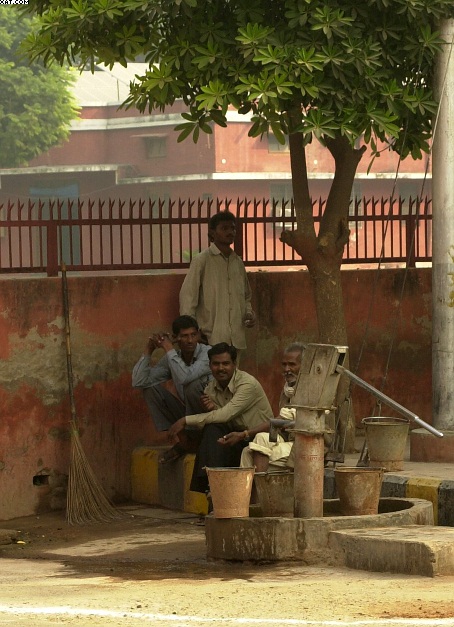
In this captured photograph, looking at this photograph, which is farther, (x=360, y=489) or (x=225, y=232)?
(x=225, y=232)

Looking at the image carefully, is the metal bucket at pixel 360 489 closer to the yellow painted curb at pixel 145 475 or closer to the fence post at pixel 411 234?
the yellow painted curb at pixel 145 475

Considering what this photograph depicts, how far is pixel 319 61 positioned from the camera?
9297 mm

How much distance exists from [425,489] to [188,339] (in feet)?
7.59

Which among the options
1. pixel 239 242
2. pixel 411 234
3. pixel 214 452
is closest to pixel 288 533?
pixel 214 452

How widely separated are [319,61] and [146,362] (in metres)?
2.72

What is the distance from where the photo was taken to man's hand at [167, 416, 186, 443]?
992 centimetres

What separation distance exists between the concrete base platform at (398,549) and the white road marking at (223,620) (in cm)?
110

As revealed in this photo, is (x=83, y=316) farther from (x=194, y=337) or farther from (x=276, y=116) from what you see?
(x=276, y=116)

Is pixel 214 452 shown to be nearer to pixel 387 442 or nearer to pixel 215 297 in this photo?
pixel 387 442

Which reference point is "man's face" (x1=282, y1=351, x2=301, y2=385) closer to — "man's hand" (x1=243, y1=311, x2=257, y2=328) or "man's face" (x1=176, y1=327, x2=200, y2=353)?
"man's face" (x1=176, y1=327, x2=200, y2=353)

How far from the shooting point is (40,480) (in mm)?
10875

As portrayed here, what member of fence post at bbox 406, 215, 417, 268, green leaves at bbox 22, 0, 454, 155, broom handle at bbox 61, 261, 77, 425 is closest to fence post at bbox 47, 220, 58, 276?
broom handle at bbox 61, 261, 77, 425

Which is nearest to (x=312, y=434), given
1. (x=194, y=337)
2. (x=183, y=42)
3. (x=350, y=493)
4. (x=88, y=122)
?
(x=350, y=493)

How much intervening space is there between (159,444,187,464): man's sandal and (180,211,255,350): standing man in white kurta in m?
0.98
